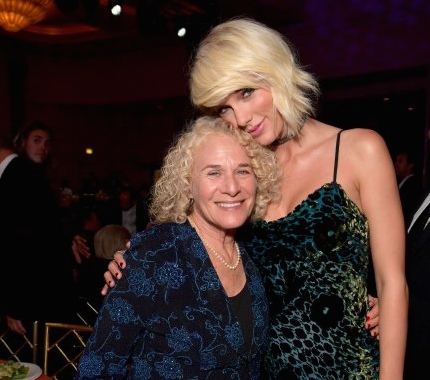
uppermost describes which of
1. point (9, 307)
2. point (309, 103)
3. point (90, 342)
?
point (309, 103)

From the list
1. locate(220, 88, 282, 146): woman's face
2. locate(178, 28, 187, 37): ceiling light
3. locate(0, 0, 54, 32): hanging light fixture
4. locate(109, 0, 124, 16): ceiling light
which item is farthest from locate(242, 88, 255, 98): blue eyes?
locate(0, 0, 54, 32): hanging light fixture

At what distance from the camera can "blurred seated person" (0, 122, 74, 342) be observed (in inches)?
122

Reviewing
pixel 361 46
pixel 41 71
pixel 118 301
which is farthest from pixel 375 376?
pixel 41 71

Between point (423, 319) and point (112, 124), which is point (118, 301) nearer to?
point (423, 319)

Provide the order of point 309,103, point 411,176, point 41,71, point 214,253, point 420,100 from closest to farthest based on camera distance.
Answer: point 214,253 < point 309,103 < point 411,176 < point 420,100 < point 41,71

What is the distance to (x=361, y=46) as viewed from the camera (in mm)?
6801

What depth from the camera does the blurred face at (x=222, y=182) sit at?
4.82 ft

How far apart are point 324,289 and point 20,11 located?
6.68m

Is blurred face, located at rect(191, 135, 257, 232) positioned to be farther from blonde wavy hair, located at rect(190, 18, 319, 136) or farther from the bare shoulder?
the bare shoulder

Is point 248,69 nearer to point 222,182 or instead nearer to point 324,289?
point 222,182

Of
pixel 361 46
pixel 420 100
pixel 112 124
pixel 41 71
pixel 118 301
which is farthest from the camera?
pixel 112 124

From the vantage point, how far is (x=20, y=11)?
682 centimetres

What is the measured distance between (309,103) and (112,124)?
11929 millimetres

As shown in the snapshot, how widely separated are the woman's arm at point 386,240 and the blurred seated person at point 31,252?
2161 mm
